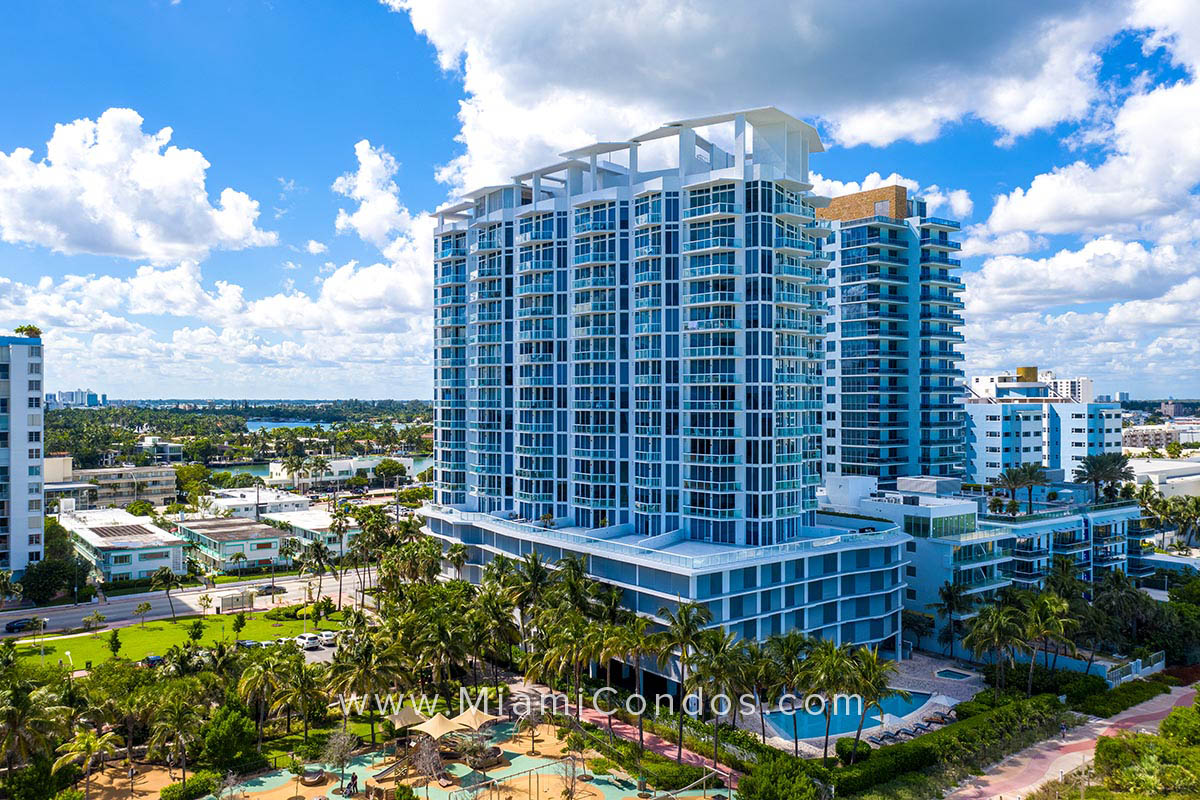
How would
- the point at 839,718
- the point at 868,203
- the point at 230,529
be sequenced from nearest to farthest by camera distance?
the point at 839,718 → the point at 868,203 → the point at 230,529

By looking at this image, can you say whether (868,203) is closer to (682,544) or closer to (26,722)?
(682,544)

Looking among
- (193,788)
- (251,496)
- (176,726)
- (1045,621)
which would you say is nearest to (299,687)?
(176,726)

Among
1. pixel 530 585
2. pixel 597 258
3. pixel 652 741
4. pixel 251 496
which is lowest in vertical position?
pixel 652 741

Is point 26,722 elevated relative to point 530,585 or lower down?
lower down

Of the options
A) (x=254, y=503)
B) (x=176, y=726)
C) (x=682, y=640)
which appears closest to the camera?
(x=176, y=726)

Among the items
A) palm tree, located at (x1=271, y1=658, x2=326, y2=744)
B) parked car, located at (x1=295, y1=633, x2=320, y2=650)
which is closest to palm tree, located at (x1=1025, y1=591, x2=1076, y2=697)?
palm tree, located at (x1=271, y1=658, x2=326, y2=744)

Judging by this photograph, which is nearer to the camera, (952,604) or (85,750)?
(85,750)

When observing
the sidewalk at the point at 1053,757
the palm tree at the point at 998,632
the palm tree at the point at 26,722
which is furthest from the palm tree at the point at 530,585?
the palm tree at the point at 998,632

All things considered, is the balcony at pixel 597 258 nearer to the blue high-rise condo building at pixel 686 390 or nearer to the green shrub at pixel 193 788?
the blue high-rise condo building at pixel 686 390

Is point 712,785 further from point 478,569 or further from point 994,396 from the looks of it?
point 994,396
